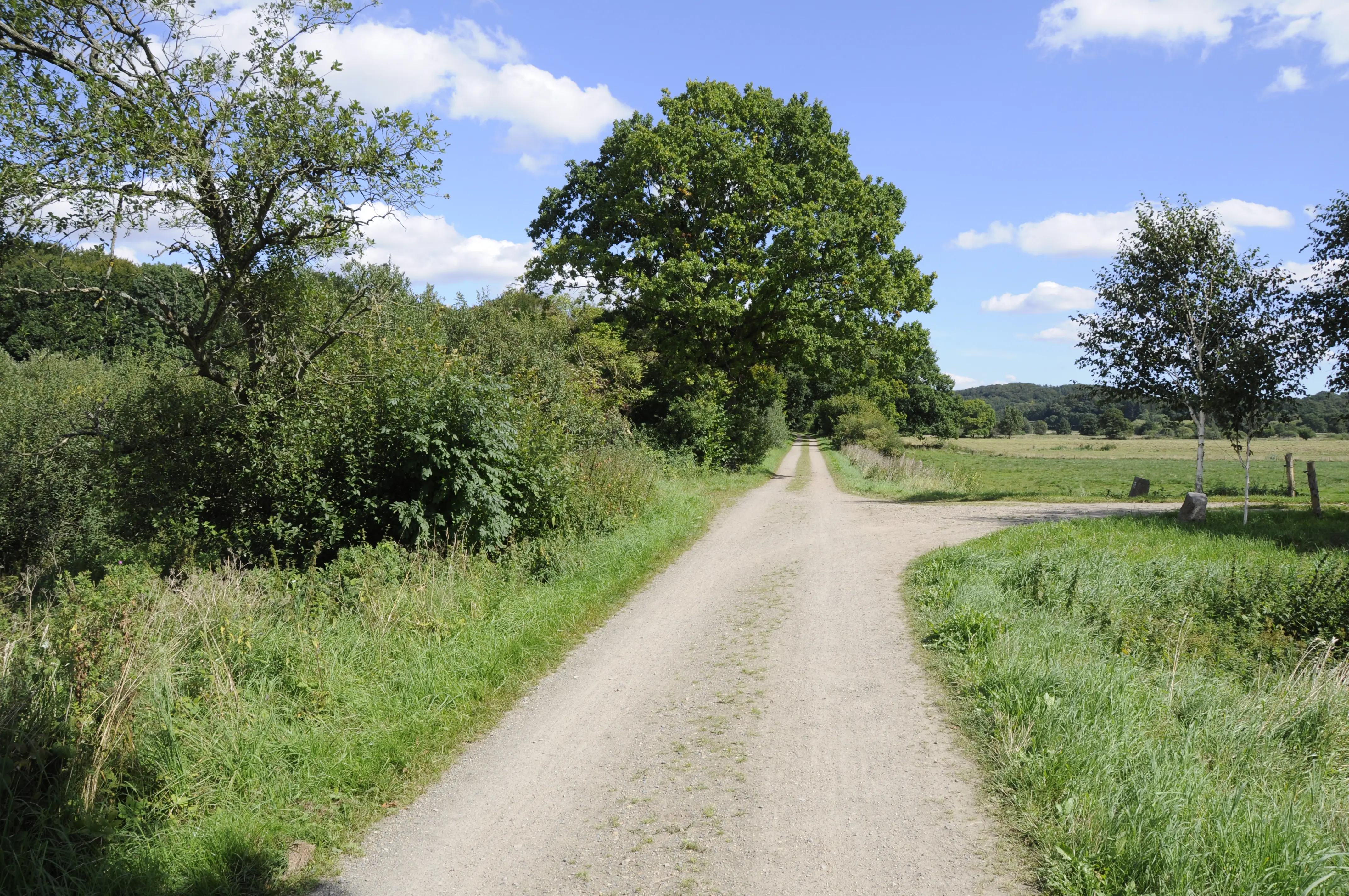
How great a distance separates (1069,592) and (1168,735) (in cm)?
465

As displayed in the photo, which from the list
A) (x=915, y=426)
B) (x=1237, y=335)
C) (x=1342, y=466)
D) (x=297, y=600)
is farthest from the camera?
(x=915, y=426)

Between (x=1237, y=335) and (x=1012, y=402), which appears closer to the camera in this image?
(x=1237, y=335)

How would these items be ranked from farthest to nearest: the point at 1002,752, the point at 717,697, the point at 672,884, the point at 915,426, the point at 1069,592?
the point at 915,426 < the point at 1069,592 < the point at 717,697 < the point at 1002,752 < the point at 672,884

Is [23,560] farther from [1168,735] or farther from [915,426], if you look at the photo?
[915,426]

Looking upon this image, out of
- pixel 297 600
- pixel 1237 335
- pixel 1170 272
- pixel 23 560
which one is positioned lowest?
pixel 23 560

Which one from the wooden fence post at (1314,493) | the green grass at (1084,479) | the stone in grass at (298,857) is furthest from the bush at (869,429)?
the stone in grass at (298,857)

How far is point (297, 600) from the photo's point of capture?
25.4 ft

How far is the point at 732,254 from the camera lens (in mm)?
27266

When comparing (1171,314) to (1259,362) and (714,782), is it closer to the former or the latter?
(1259,362)

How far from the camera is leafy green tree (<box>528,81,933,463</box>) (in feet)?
86.8

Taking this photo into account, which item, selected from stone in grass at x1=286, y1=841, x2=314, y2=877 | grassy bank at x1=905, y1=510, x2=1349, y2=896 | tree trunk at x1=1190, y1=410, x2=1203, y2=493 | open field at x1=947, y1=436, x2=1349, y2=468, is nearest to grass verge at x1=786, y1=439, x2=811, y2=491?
tree trunk at x1=1190, y1=410, x2=1203, y2=493

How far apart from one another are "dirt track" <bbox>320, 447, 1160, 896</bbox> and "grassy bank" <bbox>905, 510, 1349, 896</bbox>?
43cm

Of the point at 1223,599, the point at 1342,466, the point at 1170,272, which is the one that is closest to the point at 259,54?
the point at 1223,599

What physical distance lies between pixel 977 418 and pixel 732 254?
8536 cm
